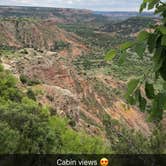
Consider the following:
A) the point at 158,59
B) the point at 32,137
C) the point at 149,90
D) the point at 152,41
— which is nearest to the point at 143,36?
the point at 152,41

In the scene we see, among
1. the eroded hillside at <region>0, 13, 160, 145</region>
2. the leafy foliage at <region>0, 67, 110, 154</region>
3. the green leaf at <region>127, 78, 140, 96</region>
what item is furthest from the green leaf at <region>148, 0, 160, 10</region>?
the leafy foliage at <region>0, 67, 110, 154</region>

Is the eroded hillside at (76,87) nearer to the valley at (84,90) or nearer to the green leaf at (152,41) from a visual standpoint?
the valley at (84,90)

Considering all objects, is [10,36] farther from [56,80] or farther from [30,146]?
[30,146]

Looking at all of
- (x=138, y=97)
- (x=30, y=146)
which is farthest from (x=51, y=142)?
(x=138, y=97)

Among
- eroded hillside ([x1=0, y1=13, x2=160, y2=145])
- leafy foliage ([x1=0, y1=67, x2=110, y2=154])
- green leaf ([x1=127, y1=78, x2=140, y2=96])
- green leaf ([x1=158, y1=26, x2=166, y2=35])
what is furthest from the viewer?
eroded hillside ([x1=0, y1=13, x2=160, y2=145])

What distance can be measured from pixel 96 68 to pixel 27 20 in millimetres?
46390

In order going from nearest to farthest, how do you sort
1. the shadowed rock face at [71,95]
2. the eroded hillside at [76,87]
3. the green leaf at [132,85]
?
the green leaf at [132,85] < the eroded hillside at [76,87] < the shadowed rock face at [71,95]

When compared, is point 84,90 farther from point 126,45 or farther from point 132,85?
point 126,45

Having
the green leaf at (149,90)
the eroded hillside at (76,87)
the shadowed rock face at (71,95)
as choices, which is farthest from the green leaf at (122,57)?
the shadowed rock face at (71,95)

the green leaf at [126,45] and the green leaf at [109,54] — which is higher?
the green leaf at [126,45]

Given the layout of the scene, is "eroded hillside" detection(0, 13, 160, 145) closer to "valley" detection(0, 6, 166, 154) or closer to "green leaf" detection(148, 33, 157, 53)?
"valley" detection(0, 6, 166, 154)

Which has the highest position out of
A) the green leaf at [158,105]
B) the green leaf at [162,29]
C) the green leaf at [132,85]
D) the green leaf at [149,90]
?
the green leaf at [162,29]

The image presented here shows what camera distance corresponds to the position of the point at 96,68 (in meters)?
88.8

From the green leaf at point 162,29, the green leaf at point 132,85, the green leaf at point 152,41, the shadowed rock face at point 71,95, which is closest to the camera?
the green leaf at point 162,29
